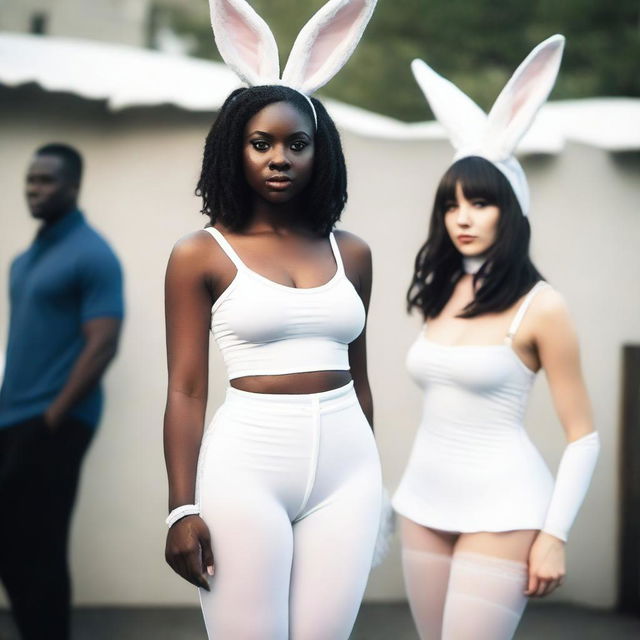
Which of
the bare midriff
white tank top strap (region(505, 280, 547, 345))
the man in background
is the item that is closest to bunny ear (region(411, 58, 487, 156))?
white tank top strap (region(505, 280, 547, 345))

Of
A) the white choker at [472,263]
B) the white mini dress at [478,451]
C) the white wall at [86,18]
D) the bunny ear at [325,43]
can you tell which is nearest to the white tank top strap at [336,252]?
the bunny ear at [325,43]

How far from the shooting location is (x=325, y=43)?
3002mm

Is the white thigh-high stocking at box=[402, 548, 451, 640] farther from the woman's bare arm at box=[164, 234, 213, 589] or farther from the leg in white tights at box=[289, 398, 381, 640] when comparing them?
the woman's bare arm at box=[164, 234, 213, 589]

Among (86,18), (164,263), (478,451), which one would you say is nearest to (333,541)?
(478,451)

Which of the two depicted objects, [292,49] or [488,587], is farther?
[488,587]

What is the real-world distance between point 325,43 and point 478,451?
121 centimetres

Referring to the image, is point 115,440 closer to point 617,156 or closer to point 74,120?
point 74,120

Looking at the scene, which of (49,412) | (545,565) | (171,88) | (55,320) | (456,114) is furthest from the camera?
(171,88)

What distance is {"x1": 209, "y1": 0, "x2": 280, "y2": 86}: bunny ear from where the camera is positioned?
2.91 m

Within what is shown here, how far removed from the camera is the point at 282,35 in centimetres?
1288

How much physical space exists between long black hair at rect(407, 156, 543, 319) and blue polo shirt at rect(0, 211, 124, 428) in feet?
4.70

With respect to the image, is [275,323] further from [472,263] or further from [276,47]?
[472,263]

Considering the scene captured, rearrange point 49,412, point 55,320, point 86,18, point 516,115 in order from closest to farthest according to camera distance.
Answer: point 516,115 < point 49,412 < point 55,320 < point 86,18

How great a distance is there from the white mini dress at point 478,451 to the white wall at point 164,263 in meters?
2.28
